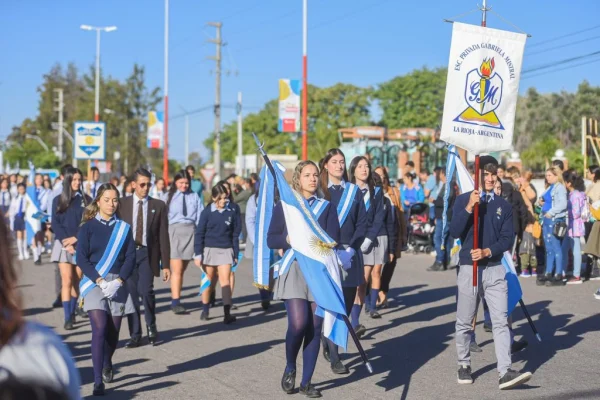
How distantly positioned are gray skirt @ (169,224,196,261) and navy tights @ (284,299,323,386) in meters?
5.50

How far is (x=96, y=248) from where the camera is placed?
807cm

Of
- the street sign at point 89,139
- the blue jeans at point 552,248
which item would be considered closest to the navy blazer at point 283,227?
the blue jeans at point 552,248

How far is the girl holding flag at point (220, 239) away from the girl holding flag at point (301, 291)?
4.18 metres

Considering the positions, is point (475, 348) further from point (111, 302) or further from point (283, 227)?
point (111, 302)

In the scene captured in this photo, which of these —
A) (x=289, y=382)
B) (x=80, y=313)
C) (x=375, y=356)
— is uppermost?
(x=289, y=382)

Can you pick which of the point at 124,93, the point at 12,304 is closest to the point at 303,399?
the point at 12,304

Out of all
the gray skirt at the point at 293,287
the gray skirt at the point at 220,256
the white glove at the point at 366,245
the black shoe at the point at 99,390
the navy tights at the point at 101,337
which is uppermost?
the white glove at the point at 366,245

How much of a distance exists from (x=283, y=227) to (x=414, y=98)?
79176 millimetres

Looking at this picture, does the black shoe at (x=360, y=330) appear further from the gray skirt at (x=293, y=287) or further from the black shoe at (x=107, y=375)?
the black shoe at (x=107, y=375)

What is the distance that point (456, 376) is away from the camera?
8195 millimetres

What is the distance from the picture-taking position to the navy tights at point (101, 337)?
25.2 ft

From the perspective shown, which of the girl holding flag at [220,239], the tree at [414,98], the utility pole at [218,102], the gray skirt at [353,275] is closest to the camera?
the gray skirt at [353,275]

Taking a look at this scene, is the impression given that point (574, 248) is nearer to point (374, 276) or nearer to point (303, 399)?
point (374, 276)

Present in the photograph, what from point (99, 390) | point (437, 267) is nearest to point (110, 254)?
point (99, 390)
